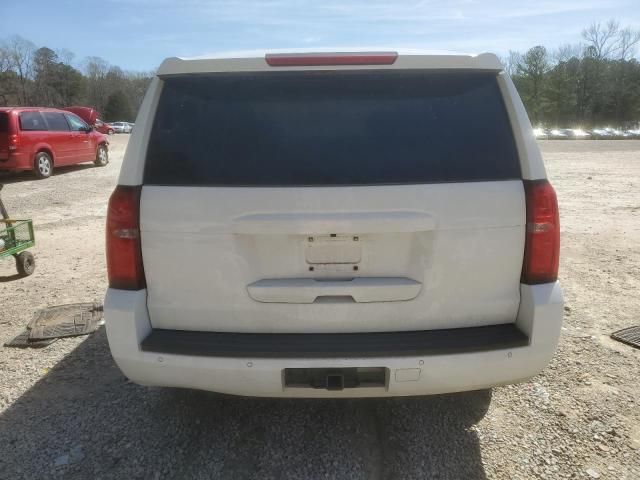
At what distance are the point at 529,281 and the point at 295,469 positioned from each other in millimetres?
1502

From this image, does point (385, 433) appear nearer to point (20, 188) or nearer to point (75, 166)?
point (20, 188)

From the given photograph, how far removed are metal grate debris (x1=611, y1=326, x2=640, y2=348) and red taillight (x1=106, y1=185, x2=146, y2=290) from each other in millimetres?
3690

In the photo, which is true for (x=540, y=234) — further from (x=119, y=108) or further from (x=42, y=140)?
(x=119, y=108)

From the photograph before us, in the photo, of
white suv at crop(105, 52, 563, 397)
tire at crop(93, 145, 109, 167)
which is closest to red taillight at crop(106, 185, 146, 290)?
white suv at crop(105, 52, 563, 397)

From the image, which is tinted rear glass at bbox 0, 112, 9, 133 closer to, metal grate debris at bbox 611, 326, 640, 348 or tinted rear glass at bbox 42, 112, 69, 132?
tinted rear glass at bbox 42, 112, 69, 132

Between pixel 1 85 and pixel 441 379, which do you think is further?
pixel 1 85

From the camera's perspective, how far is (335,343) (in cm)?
229

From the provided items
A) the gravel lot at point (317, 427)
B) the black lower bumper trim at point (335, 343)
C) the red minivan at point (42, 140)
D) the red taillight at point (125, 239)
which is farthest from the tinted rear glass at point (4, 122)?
the black lower bumper trim at point (335, 343)

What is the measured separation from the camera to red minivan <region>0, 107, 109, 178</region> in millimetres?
12906

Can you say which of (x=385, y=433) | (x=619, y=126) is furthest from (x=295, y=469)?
(x=619, y=126)

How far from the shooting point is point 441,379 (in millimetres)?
2268

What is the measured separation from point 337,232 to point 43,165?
14469mm

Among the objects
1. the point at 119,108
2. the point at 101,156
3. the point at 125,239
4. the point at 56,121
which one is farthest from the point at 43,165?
the point at 119,108

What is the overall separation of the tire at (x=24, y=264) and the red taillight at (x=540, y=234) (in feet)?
18.0
